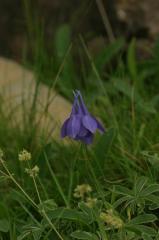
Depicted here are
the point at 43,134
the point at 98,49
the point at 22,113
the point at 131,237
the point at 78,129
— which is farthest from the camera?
the point at 98,49

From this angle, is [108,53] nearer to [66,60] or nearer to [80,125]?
[66,60]

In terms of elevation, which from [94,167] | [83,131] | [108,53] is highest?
[83,131]

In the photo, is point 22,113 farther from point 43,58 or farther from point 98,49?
point 98,49

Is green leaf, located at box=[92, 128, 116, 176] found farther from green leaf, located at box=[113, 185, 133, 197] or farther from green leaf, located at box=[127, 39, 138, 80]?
green leaf, located at box=[127, 39, 138, 80]

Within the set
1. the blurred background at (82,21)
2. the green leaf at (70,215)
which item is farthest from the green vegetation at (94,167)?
the blurred background at (82,21)

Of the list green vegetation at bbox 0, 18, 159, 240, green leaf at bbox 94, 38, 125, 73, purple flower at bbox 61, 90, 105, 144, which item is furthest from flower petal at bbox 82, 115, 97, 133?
green leaf at bbox 94, 38, 125, 73

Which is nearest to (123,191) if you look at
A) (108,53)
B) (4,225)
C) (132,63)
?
(4,225)

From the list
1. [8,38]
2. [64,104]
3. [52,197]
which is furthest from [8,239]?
[8,38]
